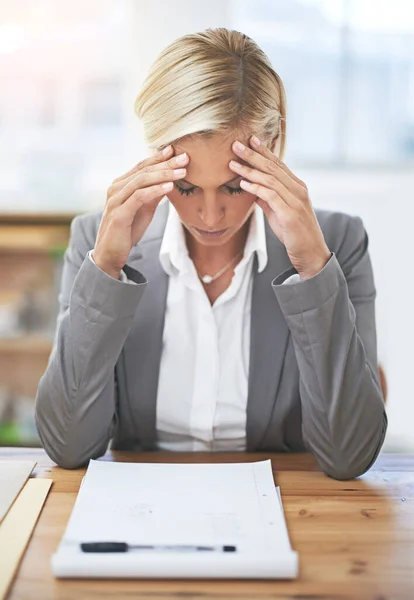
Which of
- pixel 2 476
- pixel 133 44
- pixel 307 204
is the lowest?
pixel 2 476

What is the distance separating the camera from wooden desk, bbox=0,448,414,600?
0.86 meters

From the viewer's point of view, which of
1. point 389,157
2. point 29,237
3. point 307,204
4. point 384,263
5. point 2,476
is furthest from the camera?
point 389,157

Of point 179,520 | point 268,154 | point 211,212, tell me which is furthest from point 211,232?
point 179,520

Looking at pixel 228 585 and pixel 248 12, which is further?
pixel 248 12

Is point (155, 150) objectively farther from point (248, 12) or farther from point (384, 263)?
point (248, 12)

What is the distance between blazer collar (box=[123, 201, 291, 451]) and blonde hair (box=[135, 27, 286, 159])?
0.27m

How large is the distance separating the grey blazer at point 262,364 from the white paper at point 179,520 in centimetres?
12

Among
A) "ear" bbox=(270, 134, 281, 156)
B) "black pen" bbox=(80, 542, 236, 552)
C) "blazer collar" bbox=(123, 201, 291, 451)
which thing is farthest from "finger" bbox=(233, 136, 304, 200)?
"black pen" bbox=(80, 542, 236, 552)

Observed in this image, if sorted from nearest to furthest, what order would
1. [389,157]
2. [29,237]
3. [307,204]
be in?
1. [307,204]
2. [29,237]
3. [389,157]

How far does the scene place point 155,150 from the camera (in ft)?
4.33

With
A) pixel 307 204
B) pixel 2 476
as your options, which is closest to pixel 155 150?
pixel 307 204

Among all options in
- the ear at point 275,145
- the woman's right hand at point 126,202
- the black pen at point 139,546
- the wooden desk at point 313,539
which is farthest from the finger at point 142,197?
the black pen at point 139,546

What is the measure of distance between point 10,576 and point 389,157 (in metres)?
2.87

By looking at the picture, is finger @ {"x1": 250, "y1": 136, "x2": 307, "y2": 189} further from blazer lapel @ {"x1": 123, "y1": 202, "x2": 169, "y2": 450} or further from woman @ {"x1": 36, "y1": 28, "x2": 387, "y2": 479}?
blazer lapel @ {"x1": 123, "y1": 202, "x2": 169, "y2": 450}
